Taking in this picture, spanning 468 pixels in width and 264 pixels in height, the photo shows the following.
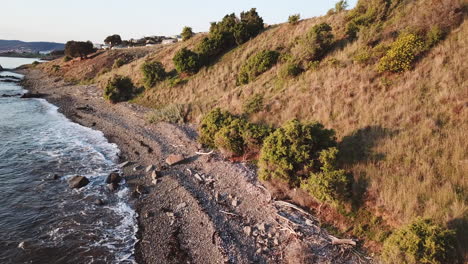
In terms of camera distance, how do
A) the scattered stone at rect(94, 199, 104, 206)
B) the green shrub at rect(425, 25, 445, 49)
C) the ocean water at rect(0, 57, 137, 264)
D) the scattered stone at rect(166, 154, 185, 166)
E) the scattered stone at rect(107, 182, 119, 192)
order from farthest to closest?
1. the green shrub at rect(425, 25, 445, 49)
2. the scattered stone at rect(166, 154, 185, 166)
3. the scattered stone at rect(107, 182, 119, 192)
4. the scattered stone at rect(94, 199, 104, 206)
5. the ocean water at rect(0, 57, 137, 264)

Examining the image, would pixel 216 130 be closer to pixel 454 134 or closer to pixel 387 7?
pixel 454 134

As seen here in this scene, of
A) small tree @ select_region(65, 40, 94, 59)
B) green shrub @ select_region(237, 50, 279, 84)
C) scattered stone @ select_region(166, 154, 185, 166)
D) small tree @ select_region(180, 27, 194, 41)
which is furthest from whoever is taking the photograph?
small tree @ select_region(65, 40, 94, 59)

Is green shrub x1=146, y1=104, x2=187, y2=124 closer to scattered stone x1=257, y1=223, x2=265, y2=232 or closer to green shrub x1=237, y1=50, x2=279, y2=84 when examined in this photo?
green shrub x1=237, y1=50, x2=279, y2=84

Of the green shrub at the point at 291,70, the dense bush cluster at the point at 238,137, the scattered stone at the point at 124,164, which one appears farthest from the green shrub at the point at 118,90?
the dense bush cluster at the point at 238,137

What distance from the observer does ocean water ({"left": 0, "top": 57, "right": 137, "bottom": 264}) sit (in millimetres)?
8930

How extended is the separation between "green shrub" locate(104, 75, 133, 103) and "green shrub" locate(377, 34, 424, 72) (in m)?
25.8

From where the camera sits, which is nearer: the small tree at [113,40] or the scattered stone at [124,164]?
the scattered stone at [124,164]

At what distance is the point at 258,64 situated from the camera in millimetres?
24406

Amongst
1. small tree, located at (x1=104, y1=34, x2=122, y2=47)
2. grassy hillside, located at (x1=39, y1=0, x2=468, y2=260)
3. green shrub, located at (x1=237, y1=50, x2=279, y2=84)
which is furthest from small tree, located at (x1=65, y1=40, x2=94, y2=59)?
green shrub, located at (x1=237, y1=50, x2=279, y2=84)

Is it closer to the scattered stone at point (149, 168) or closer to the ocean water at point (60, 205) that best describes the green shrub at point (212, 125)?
the scattered stone at point (149, 168)

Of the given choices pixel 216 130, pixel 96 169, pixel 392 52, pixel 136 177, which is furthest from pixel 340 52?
pixel 96 169

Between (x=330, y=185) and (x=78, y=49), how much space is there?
68.0m

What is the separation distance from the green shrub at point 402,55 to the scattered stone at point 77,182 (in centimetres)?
1636

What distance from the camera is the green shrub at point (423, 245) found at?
20.1 ft
